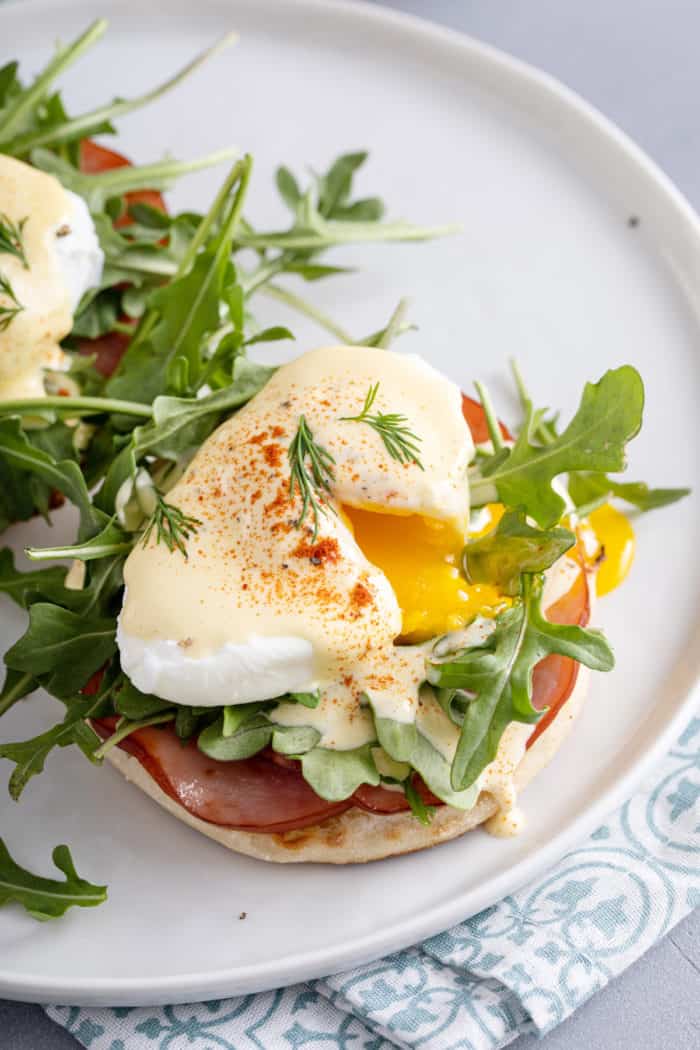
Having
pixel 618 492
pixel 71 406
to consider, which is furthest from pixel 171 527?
pixel 618 492

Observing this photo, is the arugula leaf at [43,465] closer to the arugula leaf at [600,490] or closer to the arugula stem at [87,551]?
the arugula stem at [87,551]

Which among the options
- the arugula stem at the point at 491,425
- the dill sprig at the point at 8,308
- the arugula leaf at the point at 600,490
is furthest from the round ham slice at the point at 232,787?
the dill sprig at the point at 8,308

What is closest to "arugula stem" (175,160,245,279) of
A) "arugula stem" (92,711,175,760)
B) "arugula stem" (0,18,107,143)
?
"arugula stem" (0,18,107,143)

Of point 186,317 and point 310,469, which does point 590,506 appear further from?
point 186,317

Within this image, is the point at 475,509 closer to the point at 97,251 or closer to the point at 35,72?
the point at 97,251

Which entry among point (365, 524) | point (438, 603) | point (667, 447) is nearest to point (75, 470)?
point (365, 524)
